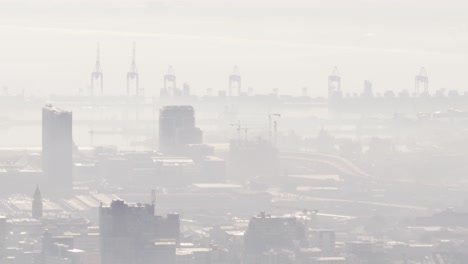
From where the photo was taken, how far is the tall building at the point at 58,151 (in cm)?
6531

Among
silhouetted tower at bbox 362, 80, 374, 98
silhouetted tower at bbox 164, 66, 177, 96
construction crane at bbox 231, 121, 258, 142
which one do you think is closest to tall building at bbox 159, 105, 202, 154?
construction crane at bbox 231, 121, 258, 142

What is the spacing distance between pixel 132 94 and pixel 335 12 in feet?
83.3

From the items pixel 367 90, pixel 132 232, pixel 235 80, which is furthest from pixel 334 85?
pixel 132 232

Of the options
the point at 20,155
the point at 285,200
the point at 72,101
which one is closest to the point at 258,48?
the point at 72,101

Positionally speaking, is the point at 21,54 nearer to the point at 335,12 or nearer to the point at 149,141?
the point at 335,12

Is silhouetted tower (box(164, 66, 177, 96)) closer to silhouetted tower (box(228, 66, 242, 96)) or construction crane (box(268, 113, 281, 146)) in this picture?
silhouetted tower (box(228, 66, 242, 96))

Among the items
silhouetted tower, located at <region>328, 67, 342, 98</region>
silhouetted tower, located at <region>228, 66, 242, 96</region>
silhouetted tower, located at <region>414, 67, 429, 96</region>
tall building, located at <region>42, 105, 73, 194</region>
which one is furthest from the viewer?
silhouetted tower, located at <region>228, 66, 242, 96</region>

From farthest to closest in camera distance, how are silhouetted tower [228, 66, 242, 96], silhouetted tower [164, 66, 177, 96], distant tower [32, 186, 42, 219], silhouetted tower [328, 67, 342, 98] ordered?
silhouetted tower [228, 66, 242, 96], silhouetted tower [328, 67, 342, 98], silhouetted tower [164, 66, 177, 96], distant tower [32, 186, 42, 219]

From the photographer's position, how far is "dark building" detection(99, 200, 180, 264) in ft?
154

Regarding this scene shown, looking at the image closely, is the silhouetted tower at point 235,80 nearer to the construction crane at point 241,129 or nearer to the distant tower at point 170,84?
the distant tower at point 170,84

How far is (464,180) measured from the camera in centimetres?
7044

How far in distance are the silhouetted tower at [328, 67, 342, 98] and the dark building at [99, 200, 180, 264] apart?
46.1 meters

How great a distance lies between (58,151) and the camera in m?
67.4

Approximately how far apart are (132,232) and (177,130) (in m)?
25.7
